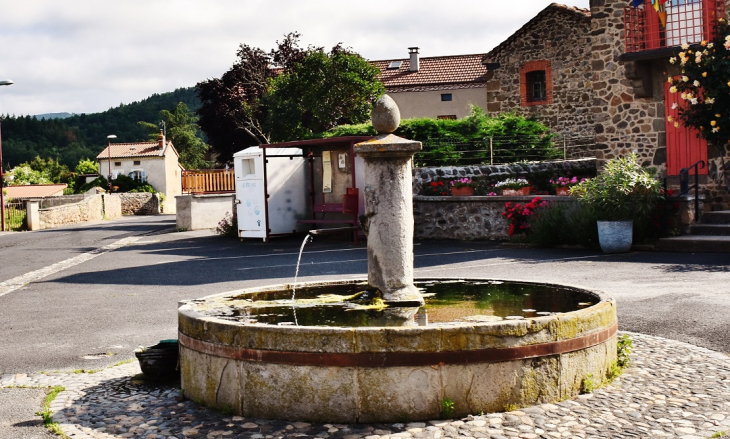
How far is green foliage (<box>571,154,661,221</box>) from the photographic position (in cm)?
1459

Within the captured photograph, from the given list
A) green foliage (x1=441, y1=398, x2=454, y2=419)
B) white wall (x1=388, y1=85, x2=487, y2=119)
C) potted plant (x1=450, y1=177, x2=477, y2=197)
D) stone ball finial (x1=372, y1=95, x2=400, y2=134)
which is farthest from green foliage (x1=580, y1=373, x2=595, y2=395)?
white wall (x1=388, y1=85, x2=487, y2=119)

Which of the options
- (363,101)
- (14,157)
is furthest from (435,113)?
(14,157)

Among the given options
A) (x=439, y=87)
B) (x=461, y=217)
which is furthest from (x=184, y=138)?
(x=461, y=217)

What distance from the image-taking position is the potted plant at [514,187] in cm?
1831

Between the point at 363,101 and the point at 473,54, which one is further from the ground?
the point at 473,54

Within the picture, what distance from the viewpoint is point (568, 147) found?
890 inches

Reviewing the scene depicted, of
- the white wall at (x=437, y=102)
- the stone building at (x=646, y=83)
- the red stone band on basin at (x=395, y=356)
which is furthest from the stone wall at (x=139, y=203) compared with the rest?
the red stone band on basin at (x=395, y=356)

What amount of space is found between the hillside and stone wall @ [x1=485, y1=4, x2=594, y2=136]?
68.1 meters

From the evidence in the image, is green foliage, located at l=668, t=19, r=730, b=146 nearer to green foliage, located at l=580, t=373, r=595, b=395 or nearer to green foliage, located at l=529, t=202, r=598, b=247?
green foliage, located at l=529, t=202, r=598, b=247

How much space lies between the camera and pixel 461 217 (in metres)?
18.3

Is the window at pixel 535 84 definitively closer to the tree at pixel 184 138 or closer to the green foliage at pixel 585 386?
the green foliage at pixel 585 386

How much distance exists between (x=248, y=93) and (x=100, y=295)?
26738mm

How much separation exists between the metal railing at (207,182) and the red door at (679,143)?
18.9 metres

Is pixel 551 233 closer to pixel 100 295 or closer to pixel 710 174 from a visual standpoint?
pixel 710 174
